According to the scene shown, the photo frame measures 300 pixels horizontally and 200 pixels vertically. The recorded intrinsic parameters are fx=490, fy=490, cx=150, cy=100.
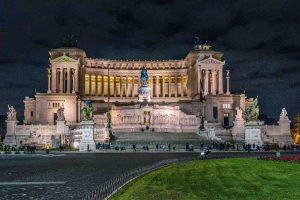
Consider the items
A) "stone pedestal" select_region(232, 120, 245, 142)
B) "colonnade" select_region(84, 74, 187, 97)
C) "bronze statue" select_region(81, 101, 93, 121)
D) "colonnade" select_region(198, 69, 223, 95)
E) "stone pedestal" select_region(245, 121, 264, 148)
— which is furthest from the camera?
"colonnade" select_region(84, 74, 187, 97)

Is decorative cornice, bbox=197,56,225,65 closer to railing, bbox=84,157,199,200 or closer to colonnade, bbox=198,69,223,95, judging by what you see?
colonnade, bbox=198,69,223,95

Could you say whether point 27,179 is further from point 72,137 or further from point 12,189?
point 72,137

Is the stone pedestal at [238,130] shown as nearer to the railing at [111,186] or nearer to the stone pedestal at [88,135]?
the stone pedestal at [88,135]

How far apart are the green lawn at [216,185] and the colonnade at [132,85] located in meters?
129

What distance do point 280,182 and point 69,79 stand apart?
124 metres

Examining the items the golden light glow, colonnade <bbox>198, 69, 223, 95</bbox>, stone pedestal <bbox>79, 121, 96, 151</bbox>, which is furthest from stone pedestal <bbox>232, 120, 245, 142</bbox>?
the golden light glow

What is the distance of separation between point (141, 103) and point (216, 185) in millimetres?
100519

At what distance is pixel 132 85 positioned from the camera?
169m

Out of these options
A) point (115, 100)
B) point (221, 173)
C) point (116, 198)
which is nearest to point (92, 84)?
point (115, 100)

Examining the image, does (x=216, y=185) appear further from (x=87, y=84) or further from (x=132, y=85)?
(x=132, y=85)

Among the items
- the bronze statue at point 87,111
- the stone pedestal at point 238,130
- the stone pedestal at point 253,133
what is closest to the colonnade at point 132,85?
the stone pedestal at point 238,130

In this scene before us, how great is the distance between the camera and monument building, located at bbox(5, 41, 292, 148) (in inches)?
4557

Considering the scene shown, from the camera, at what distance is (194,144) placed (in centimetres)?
9700

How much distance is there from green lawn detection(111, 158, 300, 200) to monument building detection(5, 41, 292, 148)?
57729 millimetres
